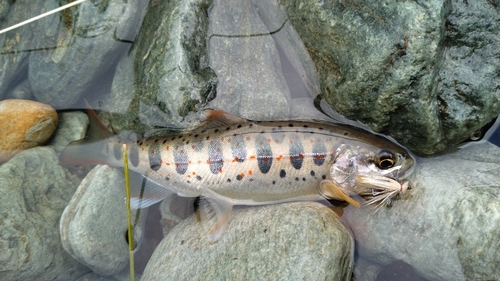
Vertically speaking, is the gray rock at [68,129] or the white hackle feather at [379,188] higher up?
the gray rock at [68,129]

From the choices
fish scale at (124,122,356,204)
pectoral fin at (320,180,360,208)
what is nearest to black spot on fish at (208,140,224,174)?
fish scale at (124,122,356,204)

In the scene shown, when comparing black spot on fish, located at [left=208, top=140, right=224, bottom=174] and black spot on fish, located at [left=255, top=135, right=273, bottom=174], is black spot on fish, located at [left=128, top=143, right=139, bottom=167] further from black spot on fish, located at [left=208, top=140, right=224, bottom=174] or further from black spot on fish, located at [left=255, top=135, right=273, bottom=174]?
black spot on fish, located at [left=255, top=135, right=273, bottom=174]

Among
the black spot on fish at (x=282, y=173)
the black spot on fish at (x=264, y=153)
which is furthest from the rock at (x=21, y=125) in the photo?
the black spot on fish at (x=282, y=173)

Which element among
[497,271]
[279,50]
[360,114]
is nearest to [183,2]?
[279,50]

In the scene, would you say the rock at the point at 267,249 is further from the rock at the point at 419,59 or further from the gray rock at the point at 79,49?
the gray rock at the point at 79,49

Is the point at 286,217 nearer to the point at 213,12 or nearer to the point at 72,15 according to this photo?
the point at 213,12
